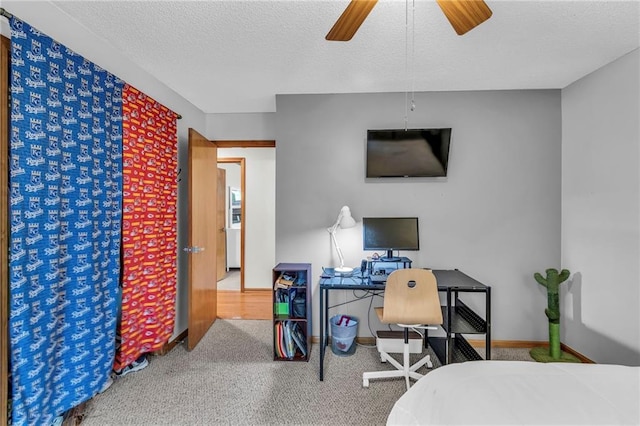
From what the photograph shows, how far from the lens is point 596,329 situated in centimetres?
234

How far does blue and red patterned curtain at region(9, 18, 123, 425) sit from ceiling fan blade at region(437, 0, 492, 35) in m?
2.00

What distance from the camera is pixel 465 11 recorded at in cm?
123

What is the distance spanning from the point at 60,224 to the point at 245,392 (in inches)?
63.5

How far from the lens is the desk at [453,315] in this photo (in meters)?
2.11

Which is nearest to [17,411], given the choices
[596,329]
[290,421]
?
[290,421]

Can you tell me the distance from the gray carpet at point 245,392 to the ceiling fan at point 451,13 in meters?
2.21

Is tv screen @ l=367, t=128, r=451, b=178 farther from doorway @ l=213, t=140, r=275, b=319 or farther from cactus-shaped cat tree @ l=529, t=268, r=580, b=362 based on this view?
doorway @ l=213, t=140, r=275, b=319

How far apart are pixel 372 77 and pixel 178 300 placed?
279 cm

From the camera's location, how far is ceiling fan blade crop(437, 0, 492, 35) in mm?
1185

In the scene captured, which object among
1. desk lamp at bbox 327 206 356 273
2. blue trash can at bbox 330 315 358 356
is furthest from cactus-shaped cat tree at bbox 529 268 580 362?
desk lamp at bbox 327 206 356 273

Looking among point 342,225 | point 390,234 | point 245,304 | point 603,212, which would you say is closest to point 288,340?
point 342,225

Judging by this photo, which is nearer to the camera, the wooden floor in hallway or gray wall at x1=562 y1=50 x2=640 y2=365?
gray wall at x1=562 y1=50 x2=640 y2=365

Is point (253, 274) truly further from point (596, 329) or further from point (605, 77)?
point (605, 77)

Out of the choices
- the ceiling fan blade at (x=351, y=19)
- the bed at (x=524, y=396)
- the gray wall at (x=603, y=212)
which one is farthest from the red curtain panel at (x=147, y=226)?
the gray wall at (x=603, y=212)
